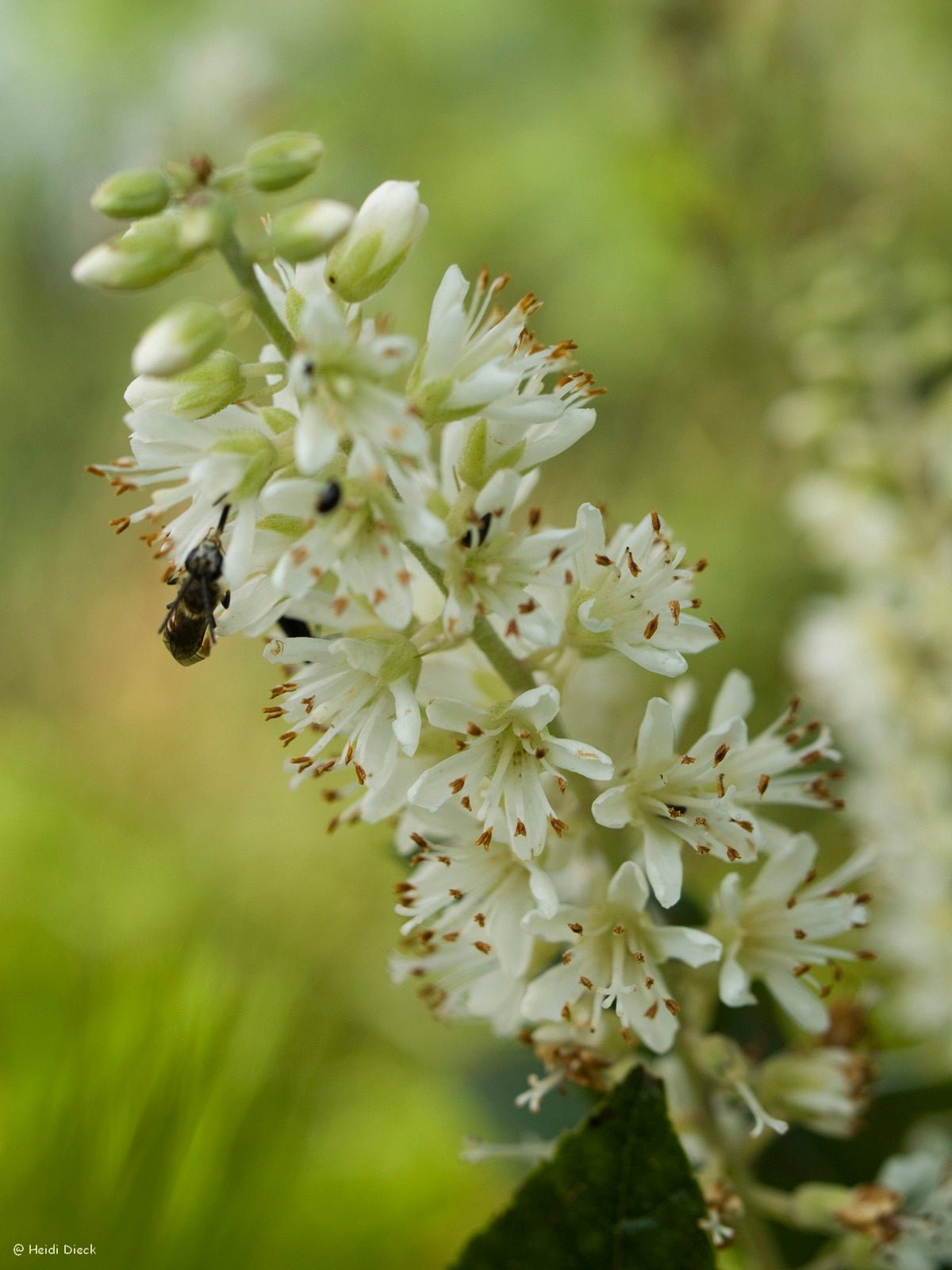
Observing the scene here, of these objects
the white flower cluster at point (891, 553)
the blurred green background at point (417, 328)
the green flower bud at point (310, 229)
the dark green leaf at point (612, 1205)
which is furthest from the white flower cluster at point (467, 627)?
the white flower cluster at point (891, 553)

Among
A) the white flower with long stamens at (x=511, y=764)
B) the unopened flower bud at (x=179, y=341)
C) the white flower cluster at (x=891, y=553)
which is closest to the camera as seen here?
the unopened flower bud at (x=179, y=341)

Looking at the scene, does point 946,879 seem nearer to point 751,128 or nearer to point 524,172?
point 751,128

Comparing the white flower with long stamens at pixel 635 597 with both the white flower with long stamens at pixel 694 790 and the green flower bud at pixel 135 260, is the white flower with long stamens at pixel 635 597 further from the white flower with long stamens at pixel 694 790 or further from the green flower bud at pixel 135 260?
the green flower bud at pixel 135 260

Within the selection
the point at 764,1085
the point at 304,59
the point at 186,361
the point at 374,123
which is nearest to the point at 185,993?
the point at 764,1085

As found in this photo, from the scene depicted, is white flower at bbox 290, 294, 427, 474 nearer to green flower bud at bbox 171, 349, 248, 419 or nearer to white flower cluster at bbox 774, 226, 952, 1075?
green flower bud at bbox 171, 349, 248, 419

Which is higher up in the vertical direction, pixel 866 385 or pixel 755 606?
pixel 755 606

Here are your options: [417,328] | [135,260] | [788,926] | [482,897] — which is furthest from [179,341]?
[417,328]

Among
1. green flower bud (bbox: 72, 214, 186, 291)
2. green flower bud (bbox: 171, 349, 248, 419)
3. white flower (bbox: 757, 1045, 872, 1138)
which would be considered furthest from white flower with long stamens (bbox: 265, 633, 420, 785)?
white flower (bbox: 757, 1045, 872, 1138)
